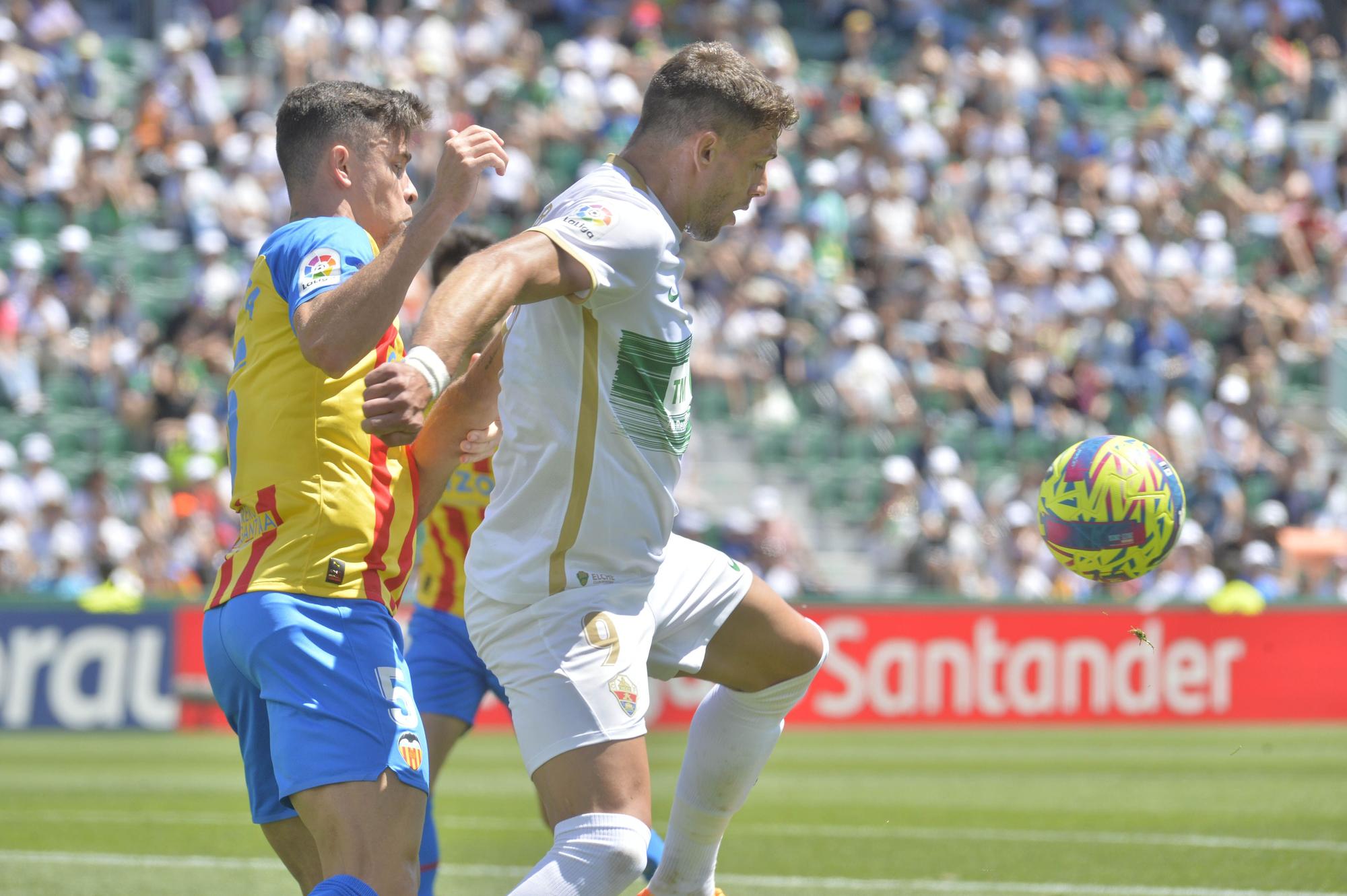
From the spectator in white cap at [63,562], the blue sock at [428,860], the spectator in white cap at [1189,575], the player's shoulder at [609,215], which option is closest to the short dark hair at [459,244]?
the blue sock at [428,860]

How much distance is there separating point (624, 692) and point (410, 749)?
23.5 inches

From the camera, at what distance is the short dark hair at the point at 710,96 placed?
473 cm

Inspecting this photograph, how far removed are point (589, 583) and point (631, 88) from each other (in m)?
17.2

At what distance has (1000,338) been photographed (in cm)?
2055

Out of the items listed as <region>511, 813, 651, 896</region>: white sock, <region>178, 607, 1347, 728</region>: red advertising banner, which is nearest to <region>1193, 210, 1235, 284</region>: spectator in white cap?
<region>178, 607, 1347, 728</region>: red advertising banner

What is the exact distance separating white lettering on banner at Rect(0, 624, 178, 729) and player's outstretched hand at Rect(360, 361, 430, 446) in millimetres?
12220

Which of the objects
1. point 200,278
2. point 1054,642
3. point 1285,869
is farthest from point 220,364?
point 1285,869

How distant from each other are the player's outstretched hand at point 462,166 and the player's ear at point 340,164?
43cm

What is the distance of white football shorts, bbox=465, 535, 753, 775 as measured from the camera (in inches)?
178

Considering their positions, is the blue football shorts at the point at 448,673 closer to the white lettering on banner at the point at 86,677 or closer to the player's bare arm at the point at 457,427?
the player's bare arm at the point at 457,427

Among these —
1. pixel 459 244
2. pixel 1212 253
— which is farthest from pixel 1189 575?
pixel 459 244

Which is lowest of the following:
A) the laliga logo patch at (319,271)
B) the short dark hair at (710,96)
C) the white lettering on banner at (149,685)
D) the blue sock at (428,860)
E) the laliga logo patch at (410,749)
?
the white lettering on banner at (149,685)

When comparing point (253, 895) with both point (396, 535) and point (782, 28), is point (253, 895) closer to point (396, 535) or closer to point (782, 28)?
point (396, 535)

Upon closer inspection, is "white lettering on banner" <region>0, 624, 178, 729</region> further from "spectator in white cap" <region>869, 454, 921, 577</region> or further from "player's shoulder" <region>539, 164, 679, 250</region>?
"player's shoulder" <region>539, 164, 679, 250</region>
